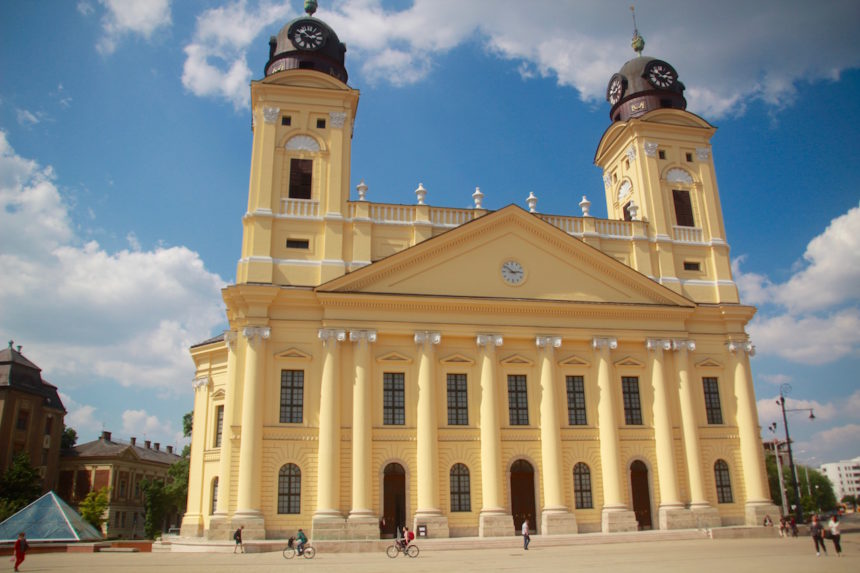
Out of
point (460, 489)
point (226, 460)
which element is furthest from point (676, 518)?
point (226, 460)

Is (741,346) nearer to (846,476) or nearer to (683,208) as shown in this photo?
(683,208)

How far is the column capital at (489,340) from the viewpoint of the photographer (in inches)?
1195

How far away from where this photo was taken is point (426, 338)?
98.1 feet

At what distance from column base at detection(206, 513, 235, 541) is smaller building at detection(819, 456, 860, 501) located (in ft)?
651

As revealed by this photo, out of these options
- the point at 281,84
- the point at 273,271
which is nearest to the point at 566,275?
the point at 273,271

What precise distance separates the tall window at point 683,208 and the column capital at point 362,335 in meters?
18.4

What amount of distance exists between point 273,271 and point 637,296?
17.5m

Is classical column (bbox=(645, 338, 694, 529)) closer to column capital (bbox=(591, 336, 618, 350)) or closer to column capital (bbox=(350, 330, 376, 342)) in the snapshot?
column capital (bbox=(591, 336, 618, 350))

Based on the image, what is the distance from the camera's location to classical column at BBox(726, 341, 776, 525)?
3102 centimetres

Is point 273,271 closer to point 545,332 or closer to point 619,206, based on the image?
point 545,332

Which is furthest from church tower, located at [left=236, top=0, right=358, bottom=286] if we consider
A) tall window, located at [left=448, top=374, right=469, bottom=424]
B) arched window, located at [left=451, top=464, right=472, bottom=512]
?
arched window, located at [left=451, top=464, right=472, bottom=512]

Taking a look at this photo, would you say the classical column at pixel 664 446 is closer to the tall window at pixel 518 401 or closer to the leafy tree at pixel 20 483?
the tall window at pixel 518 401

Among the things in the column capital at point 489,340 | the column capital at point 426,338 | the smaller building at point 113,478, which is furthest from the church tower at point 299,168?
the smaller building at point 113,478

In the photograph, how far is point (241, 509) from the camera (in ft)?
86.6
